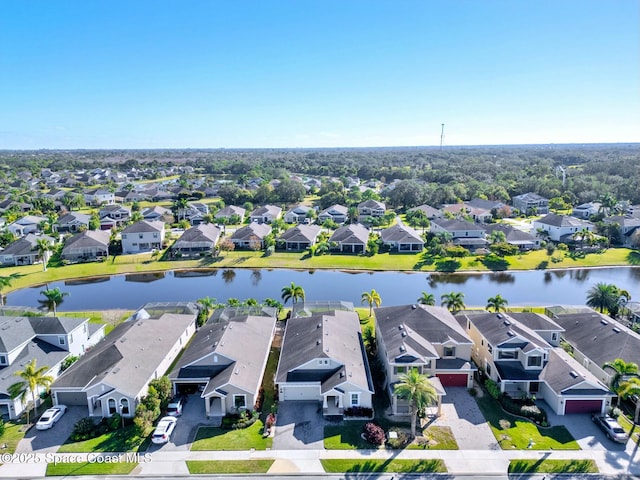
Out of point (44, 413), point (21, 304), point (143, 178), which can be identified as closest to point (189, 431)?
point (44, 413)

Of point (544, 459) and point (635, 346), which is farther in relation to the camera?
point (635, 346)

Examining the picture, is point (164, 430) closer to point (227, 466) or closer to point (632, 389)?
point (227, 466)

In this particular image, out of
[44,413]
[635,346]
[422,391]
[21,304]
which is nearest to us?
[422,391]

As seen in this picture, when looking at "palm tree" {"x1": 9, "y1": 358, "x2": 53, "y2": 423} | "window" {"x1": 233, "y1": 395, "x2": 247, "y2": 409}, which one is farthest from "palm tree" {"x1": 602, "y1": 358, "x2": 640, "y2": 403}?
"palm tree" {"x1": 9, "y1": 358, "x2": 53, "y2": 423}

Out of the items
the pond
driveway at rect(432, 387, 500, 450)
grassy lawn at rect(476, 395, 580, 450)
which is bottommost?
the pond

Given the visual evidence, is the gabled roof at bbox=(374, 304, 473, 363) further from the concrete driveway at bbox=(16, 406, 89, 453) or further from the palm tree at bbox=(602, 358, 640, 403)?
the concrete driveway at bbox=(16, 406, 89, 453)

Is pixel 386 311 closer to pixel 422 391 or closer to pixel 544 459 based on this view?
pixel 422 391

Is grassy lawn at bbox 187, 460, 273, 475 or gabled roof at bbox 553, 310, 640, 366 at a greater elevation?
gabled roof at bbox 553, 310, 640, 366

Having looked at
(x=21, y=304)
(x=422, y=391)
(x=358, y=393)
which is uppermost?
(x=422, y=391)
